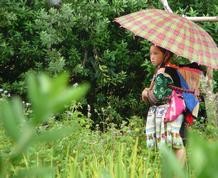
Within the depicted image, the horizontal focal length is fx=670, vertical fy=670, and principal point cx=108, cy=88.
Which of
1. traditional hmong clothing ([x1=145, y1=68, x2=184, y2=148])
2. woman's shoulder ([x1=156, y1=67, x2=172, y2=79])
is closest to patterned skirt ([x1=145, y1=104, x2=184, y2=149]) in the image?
traditional hmong clothing ([x1=145, y1=68, x2=184, y2=148])

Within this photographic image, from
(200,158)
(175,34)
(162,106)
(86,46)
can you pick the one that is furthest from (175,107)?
(200,158)

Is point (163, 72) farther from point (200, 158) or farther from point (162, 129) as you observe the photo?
point (200, 158)

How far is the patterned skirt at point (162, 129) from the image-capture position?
5.32 meters

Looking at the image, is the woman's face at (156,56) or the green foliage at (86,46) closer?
the woman's face at (156,56)

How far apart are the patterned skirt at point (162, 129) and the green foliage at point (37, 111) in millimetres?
4923

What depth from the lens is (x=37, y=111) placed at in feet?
1.24

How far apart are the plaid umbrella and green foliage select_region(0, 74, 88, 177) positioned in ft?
15.8

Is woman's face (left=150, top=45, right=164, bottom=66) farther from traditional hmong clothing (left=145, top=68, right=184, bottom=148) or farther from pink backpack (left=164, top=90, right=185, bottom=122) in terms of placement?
pink backpack (left=164, top=90, right=185, bottom=122)

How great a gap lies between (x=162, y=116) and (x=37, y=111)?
16.3 ft

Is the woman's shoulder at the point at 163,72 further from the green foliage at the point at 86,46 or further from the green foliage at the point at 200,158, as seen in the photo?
the green foliage at the point at 200,158

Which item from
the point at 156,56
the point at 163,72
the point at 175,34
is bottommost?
the point at 163,72

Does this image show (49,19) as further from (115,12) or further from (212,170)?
(212,170)

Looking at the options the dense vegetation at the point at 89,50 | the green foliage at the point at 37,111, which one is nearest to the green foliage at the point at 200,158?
the green foliage at the point at 37,111

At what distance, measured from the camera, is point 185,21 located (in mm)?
5516
